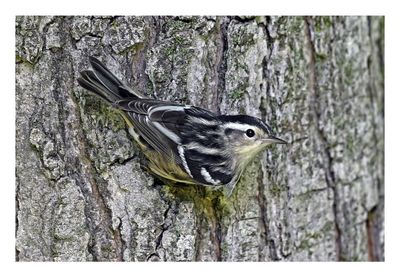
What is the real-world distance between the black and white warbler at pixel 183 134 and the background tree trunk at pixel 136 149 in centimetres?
6

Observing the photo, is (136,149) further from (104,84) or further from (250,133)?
(250,133)

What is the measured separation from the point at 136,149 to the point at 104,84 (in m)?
0.29

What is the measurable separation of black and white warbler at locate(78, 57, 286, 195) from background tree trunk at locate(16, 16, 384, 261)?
0.21 ft

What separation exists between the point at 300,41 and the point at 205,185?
2.67 feet

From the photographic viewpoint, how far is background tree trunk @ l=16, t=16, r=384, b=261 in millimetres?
2789

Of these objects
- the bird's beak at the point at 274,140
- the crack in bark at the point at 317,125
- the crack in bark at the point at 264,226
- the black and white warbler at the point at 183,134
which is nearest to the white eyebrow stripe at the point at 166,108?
the black and white warbler at the point at 183,134

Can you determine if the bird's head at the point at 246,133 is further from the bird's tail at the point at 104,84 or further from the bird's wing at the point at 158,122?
the bird's tail at the point at 104,84

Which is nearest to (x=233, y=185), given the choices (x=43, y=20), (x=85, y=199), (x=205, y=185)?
(x=205, y=185)

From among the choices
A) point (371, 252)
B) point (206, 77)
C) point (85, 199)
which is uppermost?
point (206, 77)

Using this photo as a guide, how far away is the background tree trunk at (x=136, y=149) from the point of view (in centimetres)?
279

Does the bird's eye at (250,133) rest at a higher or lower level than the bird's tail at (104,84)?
lower

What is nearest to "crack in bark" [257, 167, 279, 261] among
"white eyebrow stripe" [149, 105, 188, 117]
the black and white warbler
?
the black and white warbler

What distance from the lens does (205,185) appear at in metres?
2.78
